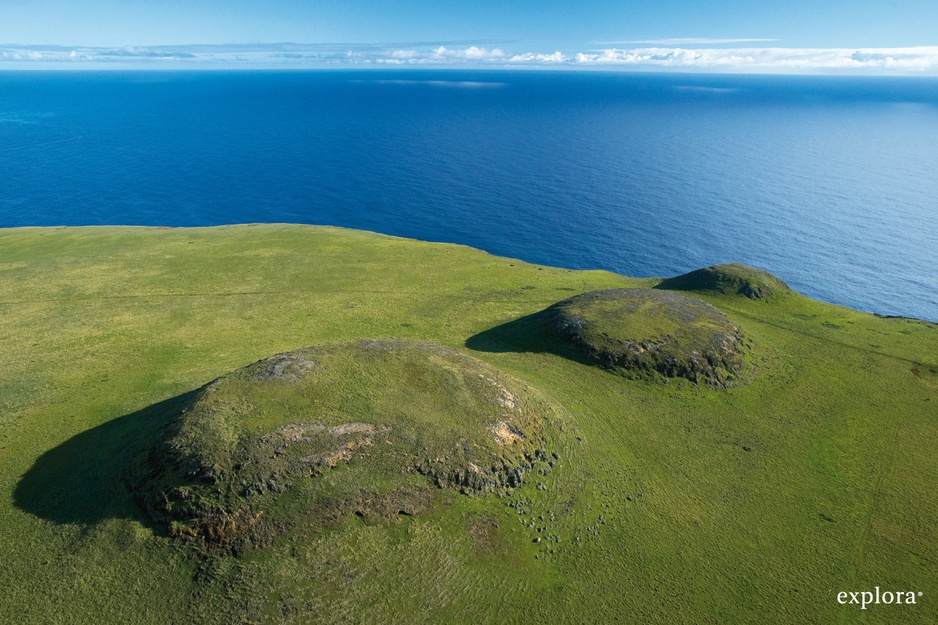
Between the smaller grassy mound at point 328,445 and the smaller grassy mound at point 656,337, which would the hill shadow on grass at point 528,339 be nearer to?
the smaller grassy mound at point 656,337

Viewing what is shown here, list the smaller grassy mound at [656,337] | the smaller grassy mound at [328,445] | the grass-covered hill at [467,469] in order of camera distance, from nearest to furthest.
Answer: the grass-covered hill at [467,469], the smaller grassy mound at [328,445], the smaller grassy mound at [656,337]

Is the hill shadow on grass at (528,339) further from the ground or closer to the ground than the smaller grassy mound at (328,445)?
closer to the ground

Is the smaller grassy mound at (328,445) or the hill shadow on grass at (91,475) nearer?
the smaller grassy mound at (328,445)

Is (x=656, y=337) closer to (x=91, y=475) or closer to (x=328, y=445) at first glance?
(x=328, y=445)

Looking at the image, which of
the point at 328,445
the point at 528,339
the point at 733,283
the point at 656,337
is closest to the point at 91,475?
the point at 328,445

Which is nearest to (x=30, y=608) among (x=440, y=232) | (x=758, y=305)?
(x=758, y=305)

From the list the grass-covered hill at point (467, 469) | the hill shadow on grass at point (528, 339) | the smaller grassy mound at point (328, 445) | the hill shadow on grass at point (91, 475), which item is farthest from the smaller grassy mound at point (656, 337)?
the hill shadow on grass at point (91, 475)

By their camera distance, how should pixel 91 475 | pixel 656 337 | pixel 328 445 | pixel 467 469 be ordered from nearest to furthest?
pixel 328 445 → pixel 467 469 → pixel 91 475 → pixel 656 337
